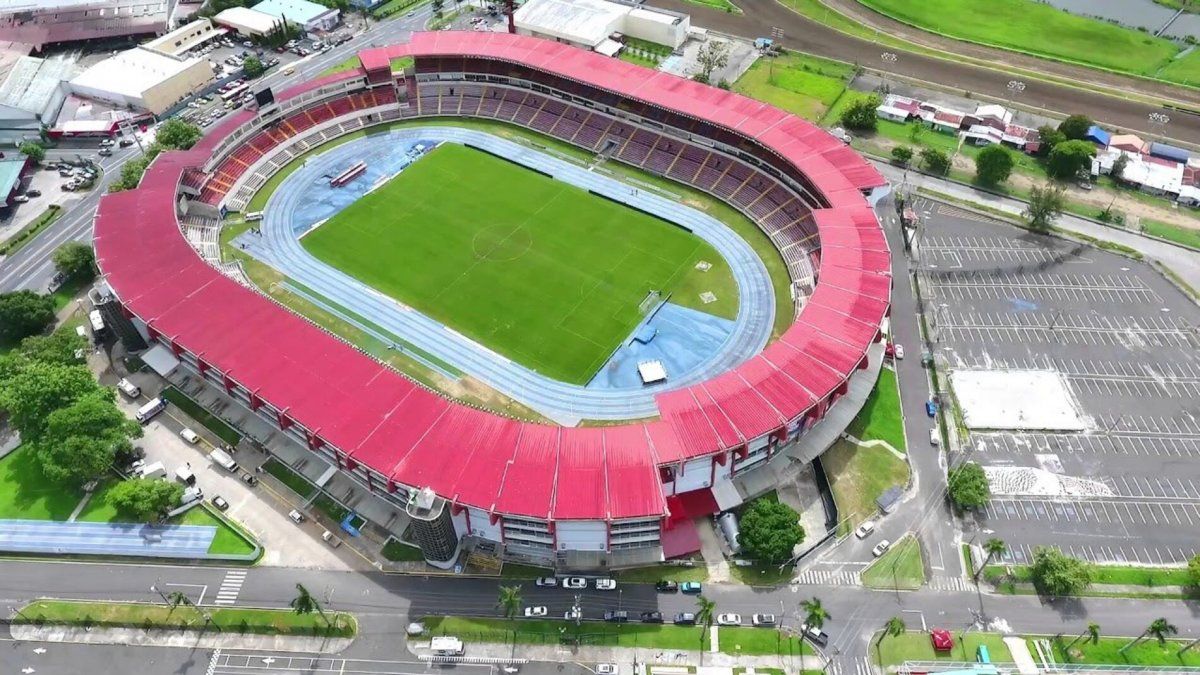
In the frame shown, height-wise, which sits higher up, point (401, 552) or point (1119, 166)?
point (1119, 166)

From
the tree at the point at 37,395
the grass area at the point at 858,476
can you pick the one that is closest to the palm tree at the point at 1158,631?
the grass area at the point at 858,476

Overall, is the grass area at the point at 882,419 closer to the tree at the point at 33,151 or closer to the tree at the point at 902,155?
the tree at the point at 902,155

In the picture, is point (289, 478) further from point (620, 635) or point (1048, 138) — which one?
point (1048, 138)

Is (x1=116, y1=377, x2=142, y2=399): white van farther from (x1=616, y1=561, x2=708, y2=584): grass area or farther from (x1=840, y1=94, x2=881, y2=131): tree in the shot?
(x1=840, y1=94, x2=881, y2=131): tree

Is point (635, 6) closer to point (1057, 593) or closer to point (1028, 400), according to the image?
point (1028, 400)

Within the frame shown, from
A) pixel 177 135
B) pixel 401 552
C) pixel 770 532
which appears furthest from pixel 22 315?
pixel 770 532

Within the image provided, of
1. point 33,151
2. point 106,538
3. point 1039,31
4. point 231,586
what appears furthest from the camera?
point 1039,31

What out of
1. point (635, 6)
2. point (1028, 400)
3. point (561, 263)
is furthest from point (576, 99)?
point (1028, 400)
